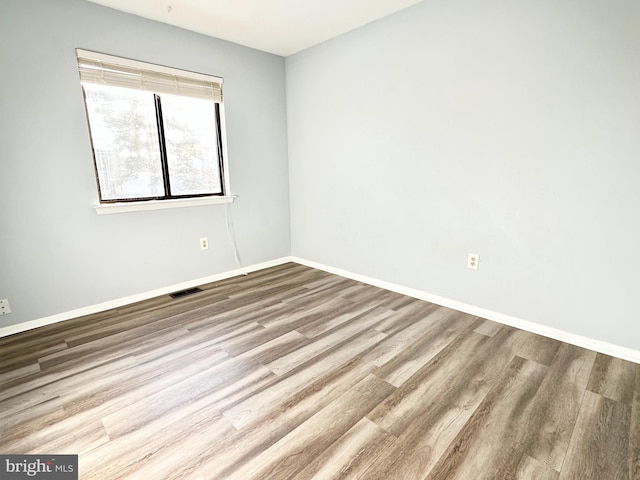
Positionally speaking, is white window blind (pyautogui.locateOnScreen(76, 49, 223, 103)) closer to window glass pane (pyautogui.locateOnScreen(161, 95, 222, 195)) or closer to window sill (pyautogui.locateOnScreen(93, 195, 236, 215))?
window glass pane (pyautogui.locateOnScreen(161, 95, 222, 195))

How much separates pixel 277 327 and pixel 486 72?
2405 mm

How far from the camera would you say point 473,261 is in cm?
249

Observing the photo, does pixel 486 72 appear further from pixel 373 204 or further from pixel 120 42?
pixel 120 42

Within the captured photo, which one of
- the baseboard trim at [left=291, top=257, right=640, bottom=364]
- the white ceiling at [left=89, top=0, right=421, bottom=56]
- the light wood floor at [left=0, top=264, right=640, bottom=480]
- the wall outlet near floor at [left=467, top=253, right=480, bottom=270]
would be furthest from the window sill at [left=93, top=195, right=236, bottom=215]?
the wall outlet near floor at [left=467, top=253, right=480, bottom=270]

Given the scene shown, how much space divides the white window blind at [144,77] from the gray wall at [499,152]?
113 cm

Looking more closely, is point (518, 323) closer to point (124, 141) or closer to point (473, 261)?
point (473, 261)

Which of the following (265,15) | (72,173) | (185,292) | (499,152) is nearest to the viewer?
(499,152)

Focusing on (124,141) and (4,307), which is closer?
(4,307)

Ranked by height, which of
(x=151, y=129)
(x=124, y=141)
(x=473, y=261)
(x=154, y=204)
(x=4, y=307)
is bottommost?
(x=4, y=307)

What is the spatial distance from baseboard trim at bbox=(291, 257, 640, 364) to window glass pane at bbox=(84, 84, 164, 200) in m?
2.24

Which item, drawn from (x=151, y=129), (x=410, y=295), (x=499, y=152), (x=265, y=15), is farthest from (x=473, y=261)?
(x=151, y=129)

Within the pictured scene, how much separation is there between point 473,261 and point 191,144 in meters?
2.82

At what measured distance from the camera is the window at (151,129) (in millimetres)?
2504

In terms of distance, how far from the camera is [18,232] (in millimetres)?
2234
